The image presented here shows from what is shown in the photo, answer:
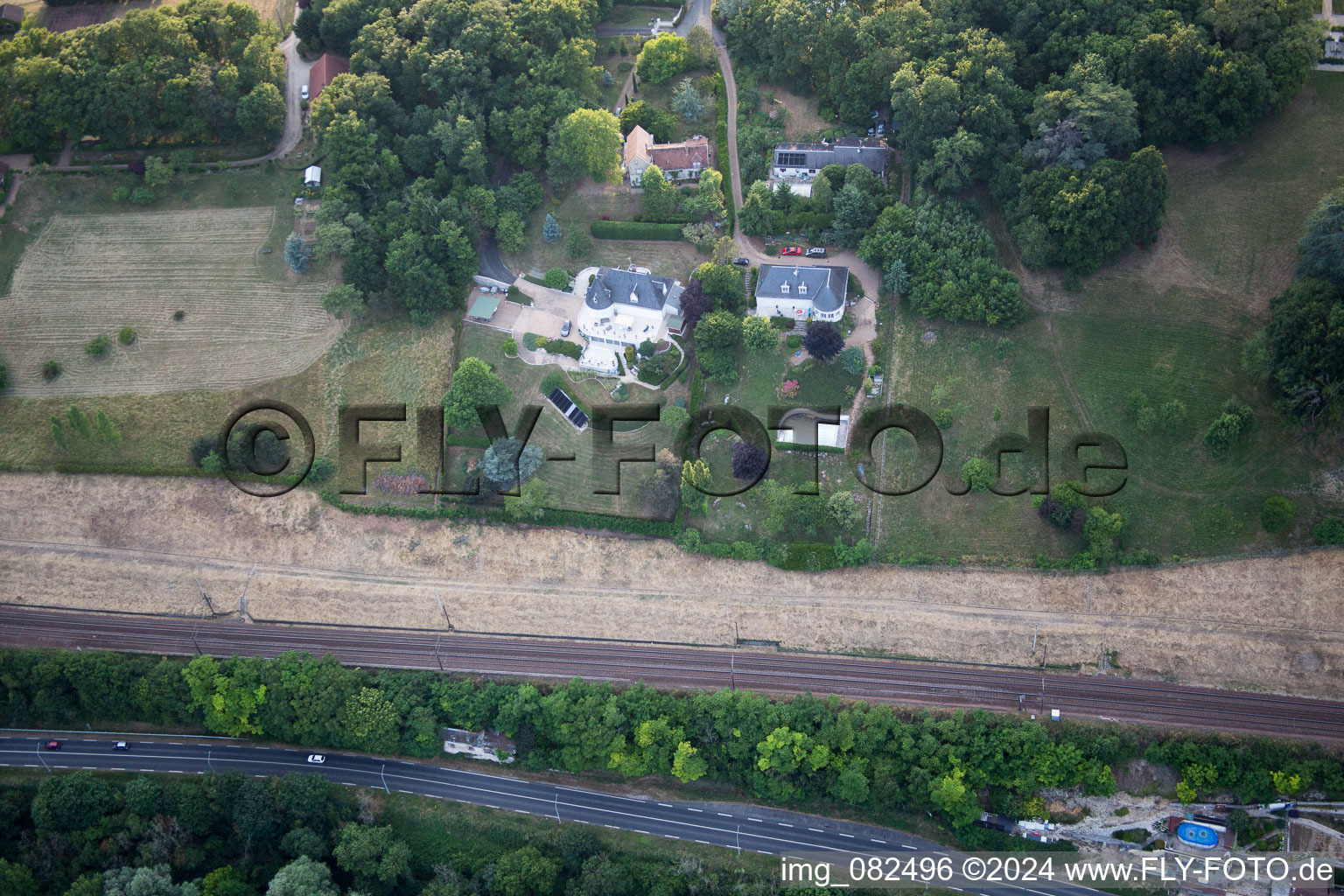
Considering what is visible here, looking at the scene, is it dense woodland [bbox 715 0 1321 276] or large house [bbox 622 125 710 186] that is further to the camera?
large house [bbox 622 125 710 186]

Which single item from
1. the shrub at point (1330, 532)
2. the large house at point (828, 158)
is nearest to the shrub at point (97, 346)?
the large house at point (828, 158)

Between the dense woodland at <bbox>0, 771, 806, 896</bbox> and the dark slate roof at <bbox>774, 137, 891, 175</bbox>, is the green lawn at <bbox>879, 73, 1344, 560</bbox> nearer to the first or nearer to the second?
the dark slate roof at <bbox>774, 137, 891, 175</bbox>

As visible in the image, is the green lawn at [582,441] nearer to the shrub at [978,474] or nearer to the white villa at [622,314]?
the white villa at [622,314]

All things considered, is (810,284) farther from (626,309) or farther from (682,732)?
(682,732)

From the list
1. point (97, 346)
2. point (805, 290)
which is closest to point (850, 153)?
Answer: point (805, 290)

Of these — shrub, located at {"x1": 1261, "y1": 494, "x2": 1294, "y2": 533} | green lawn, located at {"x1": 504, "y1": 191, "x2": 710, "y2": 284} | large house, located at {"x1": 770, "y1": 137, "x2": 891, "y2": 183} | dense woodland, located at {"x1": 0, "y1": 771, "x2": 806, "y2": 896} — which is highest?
large house, located at {"x1": 770, "y1": 137, "x2": 891, "y2": 183}

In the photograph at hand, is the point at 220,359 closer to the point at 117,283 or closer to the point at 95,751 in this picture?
the point at 117,283

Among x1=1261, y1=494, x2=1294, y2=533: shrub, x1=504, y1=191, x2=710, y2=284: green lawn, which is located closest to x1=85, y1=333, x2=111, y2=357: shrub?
x1=504, y1=191, x2=710, y2=284: green lawn
